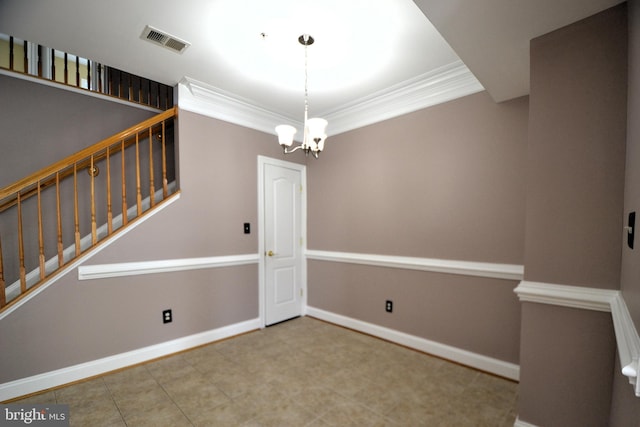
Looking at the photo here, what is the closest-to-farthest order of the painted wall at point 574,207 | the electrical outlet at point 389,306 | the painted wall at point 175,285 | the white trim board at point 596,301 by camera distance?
the white trim board at point 596,301
the painted wall at point 574,207
the painted wall at point 175,285
the electrical outlet at point 389,306

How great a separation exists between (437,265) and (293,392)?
1.67m

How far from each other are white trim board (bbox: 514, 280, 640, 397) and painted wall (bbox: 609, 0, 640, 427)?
5 cm

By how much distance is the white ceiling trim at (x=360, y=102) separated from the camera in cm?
247

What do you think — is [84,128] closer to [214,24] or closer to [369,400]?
→ [214,24]

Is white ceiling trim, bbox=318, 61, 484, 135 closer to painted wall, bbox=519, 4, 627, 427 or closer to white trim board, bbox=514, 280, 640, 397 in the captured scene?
painted wall, bbox=519, 4, 627, 427

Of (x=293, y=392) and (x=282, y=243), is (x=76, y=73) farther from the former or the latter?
(x=293, y=392)

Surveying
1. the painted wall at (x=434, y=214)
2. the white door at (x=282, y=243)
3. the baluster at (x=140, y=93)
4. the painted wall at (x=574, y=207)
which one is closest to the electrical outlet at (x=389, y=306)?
the painted wall at (x=434, y=214)

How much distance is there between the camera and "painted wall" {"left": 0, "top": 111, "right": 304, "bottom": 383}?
2.06 metres

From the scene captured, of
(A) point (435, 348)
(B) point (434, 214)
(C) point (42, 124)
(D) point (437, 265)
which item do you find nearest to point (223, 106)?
(C) point (42, 124)

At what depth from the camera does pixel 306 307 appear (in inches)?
150

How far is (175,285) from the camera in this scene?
8.85 ft

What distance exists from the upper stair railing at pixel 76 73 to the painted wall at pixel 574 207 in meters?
3.72

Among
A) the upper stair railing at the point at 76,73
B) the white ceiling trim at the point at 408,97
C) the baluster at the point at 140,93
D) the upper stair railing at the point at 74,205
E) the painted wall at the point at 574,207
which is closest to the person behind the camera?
the painted wall at the point at 574,207

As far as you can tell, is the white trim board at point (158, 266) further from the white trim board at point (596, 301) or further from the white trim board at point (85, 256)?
the white trim board at point (596, 301)
